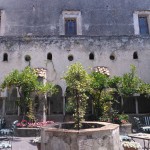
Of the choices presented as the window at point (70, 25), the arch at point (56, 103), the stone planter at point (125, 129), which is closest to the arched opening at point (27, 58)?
the arch at point (56, 103)

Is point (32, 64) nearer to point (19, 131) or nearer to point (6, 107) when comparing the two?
point (6, 107)

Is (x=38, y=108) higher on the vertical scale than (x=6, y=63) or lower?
lower

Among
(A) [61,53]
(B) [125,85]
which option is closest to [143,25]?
(A) [61,53]

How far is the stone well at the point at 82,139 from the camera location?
688cm

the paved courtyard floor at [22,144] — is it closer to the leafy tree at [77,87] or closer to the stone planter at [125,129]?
the leafy tree at [77,87]

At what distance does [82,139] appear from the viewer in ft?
22.6

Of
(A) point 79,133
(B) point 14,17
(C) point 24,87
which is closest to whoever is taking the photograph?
(A) point 79,133

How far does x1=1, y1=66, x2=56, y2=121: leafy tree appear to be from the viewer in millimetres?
15250

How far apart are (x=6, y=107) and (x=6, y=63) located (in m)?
3.16

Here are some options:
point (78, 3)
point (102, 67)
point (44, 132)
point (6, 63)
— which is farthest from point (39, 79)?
point (78, 3)

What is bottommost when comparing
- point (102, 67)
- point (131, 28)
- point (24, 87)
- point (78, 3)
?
point (24, 87)

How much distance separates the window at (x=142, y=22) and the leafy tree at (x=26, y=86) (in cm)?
1189

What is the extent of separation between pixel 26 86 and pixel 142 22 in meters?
13.9

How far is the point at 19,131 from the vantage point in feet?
46.0
